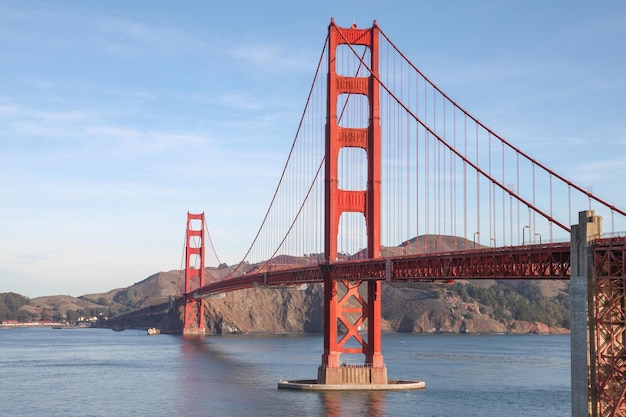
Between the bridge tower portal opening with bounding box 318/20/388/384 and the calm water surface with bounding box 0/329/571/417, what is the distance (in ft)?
8.13

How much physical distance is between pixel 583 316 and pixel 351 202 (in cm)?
3049

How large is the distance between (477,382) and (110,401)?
32.5 metres

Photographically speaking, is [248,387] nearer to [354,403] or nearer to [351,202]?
[354,403]

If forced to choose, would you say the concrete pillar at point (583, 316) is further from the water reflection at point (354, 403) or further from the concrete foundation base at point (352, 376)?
the concrete foundation base at point (352, 376)

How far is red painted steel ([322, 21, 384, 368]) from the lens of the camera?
63.0m

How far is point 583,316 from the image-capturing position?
1382 inches

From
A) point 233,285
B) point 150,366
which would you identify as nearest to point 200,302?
point 233,285

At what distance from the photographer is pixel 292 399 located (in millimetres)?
→ 59250

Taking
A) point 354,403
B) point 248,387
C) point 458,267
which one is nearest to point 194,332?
point 248,387

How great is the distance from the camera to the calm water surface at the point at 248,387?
56812 millimetres

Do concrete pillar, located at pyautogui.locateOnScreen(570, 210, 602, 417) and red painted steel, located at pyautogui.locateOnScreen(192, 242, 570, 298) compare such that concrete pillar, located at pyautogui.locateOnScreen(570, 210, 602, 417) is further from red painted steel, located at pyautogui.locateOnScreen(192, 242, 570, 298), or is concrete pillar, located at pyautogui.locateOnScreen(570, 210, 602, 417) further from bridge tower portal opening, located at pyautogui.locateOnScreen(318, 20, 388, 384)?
bridge tower portal opening, located at pyautogui.locateOnScreen(318, 20, 388, 384)

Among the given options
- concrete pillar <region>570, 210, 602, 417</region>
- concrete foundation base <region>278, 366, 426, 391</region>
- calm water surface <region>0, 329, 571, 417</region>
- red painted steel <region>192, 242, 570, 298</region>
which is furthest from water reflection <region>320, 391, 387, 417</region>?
concrete pillar <region>570, 210, 602, 417</region>

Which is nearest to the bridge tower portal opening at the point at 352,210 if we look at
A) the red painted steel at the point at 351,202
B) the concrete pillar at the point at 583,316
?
the red painted steel at the point at 351,202

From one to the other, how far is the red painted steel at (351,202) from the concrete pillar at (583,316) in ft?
86.5
